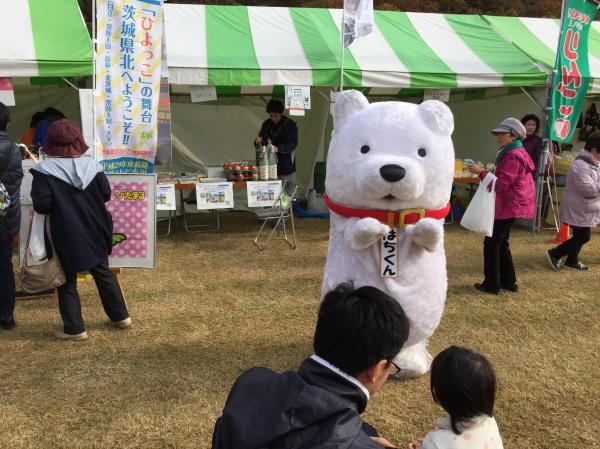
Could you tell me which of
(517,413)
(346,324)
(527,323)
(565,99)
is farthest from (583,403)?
(565,99)

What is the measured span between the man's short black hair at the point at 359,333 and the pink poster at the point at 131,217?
3.00 m

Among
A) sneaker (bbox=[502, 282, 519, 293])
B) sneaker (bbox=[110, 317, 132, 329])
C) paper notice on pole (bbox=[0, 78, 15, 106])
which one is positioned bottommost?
sneaker (bbox=[502, 282, 519, 293])

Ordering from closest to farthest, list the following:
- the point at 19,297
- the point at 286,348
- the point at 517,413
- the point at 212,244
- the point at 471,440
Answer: the point at 471,440 < the point at 517,413 < the point at 286,348 < the point at 19,297 < the point at 212,244

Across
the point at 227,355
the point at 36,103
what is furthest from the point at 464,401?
the point at 36,103

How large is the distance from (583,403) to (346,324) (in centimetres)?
242

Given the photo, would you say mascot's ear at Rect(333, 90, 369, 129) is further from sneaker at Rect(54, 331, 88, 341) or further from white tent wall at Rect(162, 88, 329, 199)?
white tent wall at Rect(162, 88, 329, 199)

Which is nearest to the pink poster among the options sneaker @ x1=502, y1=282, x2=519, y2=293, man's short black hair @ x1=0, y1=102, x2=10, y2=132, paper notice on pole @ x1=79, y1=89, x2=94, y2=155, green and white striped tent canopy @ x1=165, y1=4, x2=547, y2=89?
man's short black hair @ x1=0, y1=102, x2=10, y2=132

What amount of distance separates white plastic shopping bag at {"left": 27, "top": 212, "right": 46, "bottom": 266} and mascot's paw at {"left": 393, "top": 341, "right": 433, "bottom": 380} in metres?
2.37

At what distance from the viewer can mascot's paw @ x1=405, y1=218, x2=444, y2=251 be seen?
8.56 feet

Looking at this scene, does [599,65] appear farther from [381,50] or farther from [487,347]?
[487,347]

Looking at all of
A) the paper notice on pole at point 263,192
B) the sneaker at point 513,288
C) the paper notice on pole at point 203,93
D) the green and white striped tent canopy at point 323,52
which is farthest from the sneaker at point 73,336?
the sneaker at point 513,288

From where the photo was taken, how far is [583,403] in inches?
119

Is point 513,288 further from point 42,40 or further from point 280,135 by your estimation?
point 42,40

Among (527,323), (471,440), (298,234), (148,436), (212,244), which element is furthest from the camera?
(298,234)
